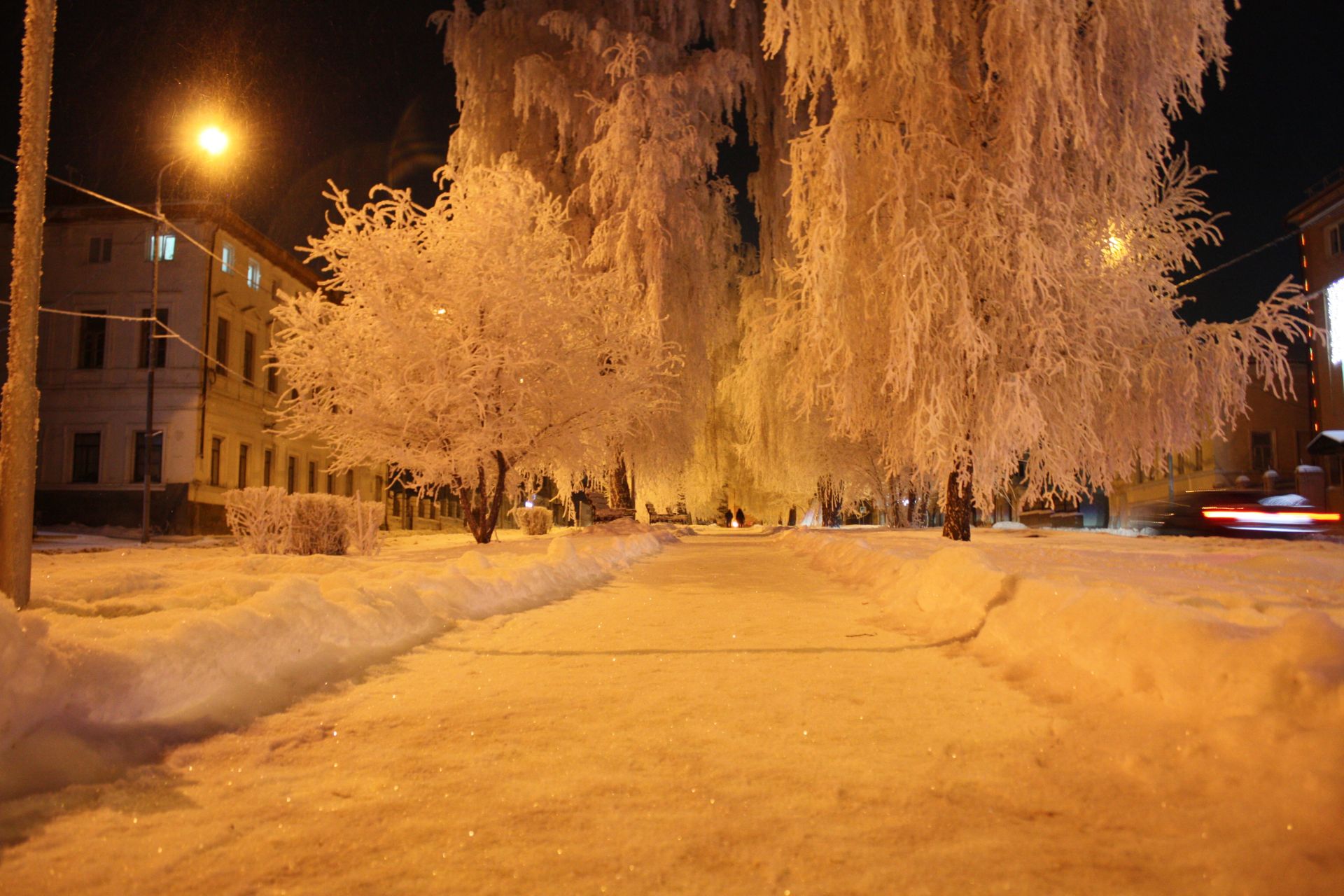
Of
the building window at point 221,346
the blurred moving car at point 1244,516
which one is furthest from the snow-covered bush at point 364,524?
the building window at point 221,346

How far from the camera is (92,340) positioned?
29.7 metres

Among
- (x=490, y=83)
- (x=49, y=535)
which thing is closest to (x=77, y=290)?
(x=49, y=535)

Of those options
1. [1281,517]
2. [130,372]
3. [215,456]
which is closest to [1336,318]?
[1281,517]

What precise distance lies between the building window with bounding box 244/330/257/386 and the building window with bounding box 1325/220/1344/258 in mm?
38678

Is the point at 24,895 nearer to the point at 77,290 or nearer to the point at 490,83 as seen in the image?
the point at 490,83

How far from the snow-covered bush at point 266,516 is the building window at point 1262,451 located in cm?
3892

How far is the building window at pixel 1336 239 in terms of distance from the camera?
29.0 meters

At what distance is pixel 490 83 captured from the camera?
803 inches

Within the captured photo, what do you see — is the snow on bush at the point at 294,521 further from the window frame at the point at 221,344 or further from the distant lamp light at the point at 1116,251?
the window frame at the point at 221,344

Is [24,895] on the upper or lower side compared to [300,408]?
lower

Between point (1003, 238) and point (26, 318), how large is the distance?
11.2 m

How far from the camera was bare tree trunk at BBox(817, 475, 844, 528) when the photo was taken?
28.8m

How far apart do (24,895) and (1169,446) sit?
14.1m

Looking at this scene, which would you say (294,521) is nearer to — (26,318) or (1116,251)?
(26,318)
